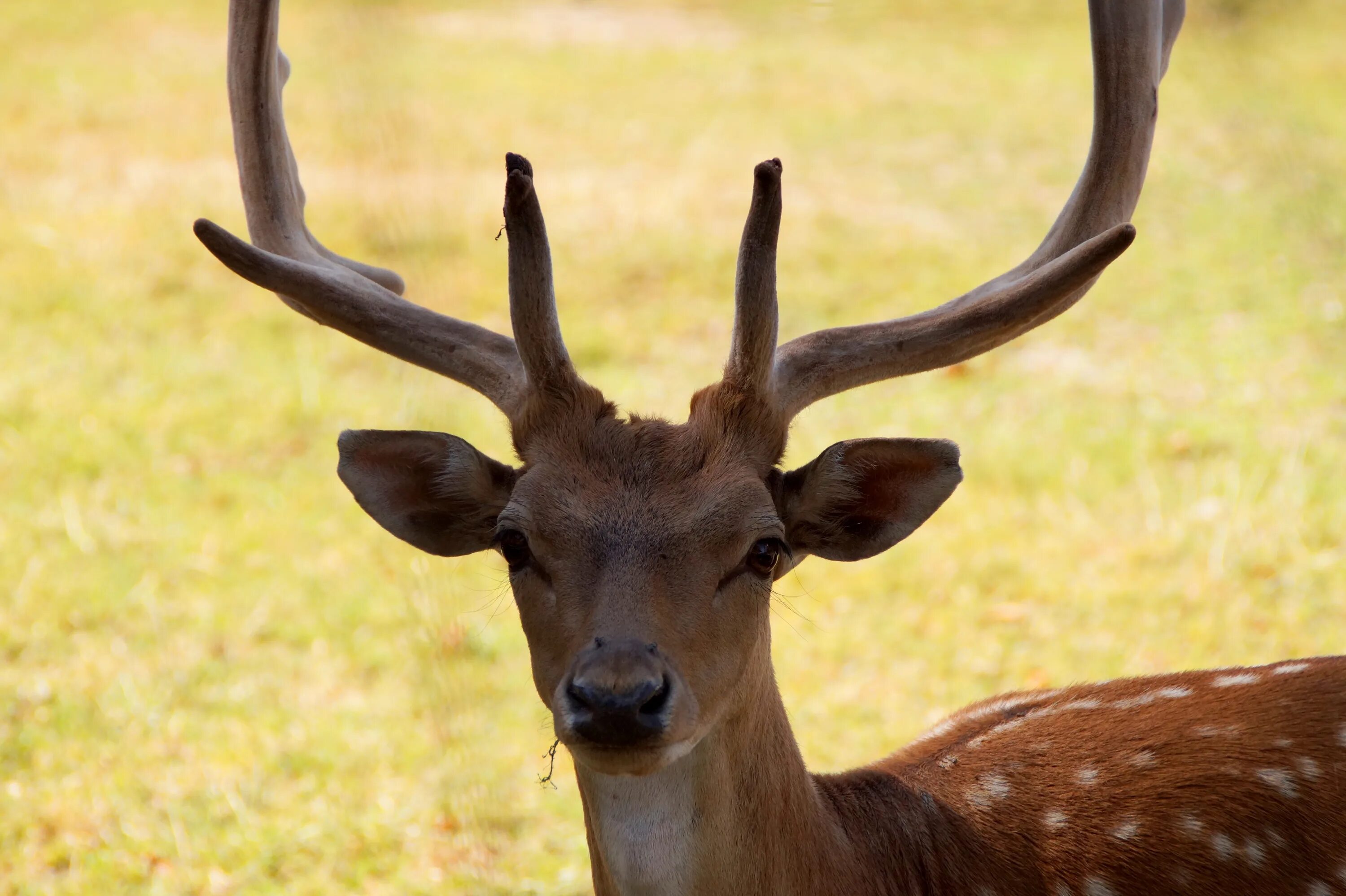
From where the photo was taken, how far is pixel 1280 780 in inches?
119

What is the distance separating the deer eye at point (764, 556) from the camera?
272cm

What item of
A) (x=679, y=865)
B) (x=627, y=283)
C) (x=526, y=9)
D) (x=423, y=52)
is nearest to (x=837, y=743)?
(x=679, y=865)

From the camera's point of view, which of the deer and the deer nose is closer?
the deer nose

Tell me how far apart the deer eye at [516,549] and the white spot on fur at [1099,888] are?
1.37 metres

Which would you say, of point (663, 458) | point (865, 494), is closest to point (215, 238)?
point (663, 458)

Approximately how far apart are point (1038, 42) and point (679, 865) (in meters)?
12.7

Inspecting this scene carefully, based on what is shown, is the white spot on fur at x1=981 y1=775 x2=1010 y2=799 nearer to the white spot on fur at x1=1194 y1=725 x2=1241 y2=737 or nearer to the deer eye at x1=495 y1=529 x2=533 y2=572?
the white spot on fur at x1=1194 y1=725 x2=1241 y2=737

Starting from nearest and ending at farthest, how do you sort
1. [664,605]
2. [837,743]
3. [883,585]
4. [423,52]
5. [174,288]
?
[664,605] → [837,743] → [883,585] → [174,288] → [423,52]

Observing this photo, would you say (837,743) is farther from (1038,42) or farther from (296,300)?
(1038,42)

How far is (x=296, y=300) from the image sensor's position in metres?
3.13

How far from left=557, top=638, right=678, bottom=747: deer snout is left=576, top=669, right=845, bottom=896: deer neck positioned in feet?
0.98

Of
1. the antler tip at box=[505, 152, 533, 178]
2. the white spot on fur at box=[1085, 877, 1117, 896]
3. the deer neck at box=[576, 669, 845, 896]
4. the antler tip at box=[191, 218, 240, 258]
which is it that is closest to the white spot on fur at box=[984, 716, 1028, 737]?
the white spot on fur at box=[1085, 877, 1117, 896]

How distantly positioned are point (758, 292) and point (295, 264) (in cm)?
104

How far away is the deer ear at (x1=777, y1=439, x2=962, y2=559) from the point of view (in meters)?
2.91
